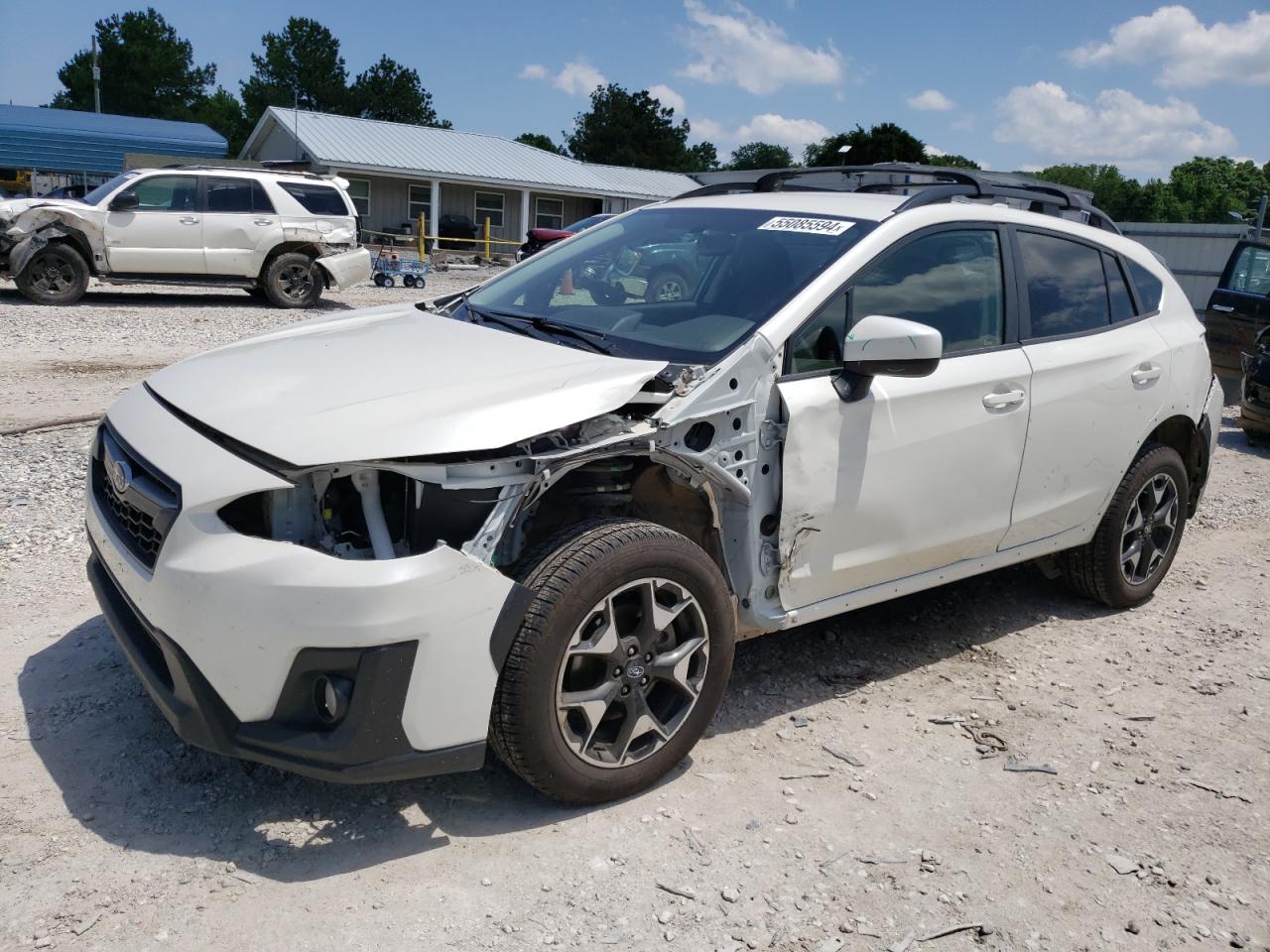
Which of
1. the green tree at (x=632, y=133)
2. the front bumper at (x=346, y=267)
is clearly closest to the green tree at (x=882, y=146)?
the green tree at (x=632, y=133)

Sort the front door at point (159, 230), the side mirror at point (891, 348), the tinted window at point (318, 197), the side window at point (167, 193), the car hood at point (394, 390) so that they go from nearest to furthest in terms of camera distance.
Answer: the car hood at point (394, 390), the side mirror at point (891, 348), the front door at point (159, 230), the side window at point (167, 193), the tinted window at point (318, 197)

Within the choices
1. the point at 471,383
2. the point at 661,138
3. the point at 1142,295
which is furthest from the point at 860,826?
the point at 661,138

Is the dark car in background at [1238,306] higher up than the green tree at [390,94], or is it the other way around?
the green tree at [390,94]

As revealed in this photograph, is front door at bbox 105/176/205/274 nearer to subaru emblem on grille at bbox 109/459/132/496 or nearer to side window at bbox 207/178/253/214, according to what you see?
side window at bbox 207/178/253/214

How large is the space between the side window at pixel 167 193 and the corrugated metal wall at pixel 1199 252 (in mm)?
22743

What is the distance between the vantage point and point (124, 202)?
1425 cm

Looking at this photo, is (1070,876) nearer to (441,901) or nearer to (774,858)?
(774,858)

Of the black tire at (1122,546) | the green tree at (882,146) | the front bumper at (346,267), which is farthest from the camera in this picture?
the green tree at (882,146)

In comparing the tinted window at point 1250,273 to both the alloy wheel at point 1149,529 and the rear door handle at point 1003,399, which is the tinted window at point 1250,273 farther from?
the rear door handle at point 1003,399

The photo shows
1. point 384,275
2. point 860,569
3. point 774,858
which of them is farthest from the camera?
point 384,275

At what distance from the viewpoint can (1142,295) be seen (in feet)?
16.5

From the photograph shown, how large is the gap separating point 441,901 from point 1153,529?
3.94 m

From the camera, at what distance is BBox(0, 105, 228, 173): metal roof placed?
3775 cm

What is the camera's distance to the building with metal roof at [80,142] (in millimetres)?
37781
